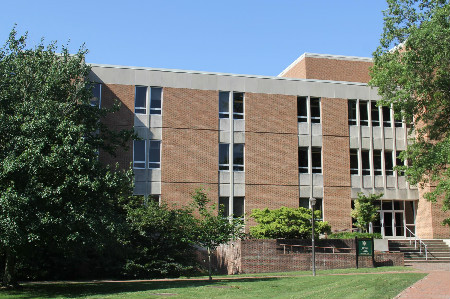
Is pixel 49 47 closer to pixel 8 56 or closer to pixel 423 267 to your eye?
pixel 8 56

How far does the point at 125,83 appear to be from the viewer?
1230 inches

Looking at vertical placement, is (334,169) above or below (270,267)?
above

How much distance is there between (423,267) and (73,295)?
17.0 meters

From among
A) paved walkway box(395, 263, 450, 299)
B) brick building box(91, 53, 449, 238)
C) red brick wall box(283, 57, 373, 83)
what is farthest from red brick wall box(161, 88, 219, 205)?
paved walkway box(395, 263, 450, 299)

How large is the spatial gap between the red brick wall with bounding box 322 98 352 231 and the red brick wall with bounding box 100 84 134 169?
39.6 ft

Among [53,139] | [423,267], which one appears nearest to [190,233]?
[53,139]

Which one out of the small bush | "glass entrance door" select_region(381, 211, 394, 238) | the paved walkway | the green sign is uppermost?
"glass entrance door" select_region(381, 211, 394, 238)

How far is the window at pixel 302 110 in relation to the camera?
33.8m

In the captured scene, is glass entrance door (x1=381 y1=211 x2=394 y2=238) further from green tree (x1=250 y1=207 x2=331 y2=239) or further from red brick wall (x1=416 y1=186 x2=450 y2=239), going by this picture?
green tree (x1=250 y1=207 x2=331 y2=239)

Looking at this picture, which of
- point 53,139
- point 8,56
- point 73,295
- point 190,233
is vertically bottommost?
point 73,295

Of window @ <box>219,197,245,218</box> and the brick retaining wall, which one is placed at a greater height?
window @ <box>219,197,245,218</box>

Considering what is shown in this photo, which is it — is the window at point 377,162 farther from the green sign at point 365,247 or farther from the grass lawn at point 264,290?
the grass lawn at point 264,290

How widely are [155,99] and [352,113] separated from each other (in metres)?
12.8

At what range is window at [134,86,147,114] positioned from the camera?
31359mm
